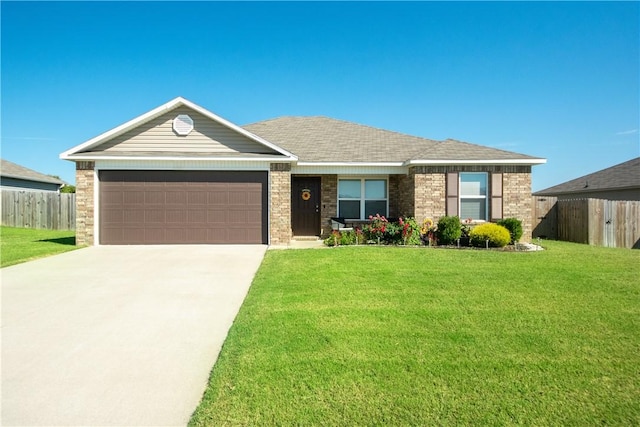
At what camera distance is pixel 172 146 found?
12.3m

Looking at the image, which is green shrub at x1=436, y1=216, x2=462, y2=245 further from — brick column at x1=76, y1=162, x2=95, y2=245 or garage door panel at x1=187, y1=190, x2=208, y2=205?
brick column at x1=76, y1=162, x2=95, y2=245

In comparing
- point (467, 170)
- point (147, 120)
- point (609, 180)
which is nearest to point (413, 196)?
point (467, 170)

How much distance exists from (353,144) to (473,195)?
510 cm

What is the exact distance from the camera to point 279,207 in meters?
12.2

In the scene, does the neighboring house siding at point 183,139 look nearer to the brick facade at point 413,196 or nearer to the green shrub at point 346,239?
the brick facade at point 413,196

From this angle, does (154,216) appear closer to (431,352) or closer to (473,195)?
(431,352)

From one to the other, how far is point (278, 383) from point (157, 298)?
3.71 metres

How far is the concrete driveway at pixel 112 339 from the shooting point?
3.02m

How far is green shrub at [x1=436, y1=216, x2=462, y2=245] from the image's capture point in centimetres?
1139

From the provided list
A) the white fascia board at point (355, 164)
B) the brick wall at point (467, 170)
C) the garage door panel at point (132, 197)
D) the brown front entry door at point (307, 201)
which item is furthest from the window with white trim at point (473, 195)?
the garage door panel at point (132, 197)

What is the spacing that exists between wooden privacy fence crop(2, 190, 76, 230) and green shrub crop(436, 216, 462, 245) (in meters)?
17.9

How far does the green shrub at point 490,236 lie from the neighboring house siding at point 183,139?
7.04 metres

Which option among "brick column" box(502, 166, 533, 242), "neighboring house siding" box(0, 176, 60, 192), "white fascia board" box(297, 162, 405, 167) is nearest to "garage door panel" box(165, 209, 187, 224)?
"white fascia board" box(297, 162, 405, 167)

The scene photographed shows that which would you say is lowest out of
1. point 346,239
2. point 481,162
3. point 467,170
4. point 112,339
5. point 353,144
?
point 112,339
